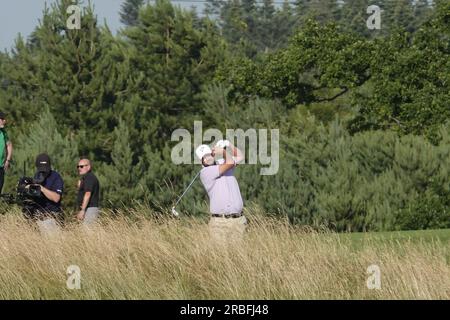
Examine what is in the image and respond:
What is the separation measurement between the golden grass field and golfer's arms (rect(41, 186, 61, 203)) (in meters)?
0.84

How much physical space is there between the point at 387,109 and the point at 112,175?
2069 centimetres

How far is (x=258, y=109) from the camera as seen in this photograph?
5238 cm

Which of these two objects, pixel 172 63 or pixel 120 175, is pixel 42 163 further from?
pixel 172 63

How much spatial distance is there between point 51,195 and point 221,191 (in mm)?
2552

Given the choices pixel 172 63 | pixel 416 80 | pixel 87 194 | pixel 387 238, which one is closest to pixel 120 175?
pixel 172 63

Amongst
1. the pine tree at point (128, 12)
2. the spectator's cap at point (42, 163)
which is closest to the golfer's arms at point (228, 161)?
the spectator's cap at point (42, 163)

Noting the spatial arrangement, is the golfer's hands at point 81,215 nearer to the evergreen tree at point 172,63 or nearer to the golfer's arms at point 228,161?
the golfer's arms at point 228,161

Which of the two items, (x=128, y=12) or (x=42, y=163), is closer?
(x=42, y=163)

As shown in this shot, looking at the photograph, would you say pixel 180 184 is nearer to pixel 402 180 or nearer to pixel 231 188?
pixel 402 180

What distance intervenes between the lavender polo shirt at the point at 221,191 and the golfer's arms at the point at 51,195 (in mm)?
2320

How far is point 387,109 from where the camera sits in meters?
28.8

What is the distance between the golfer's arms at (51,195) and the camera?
14380 mm
